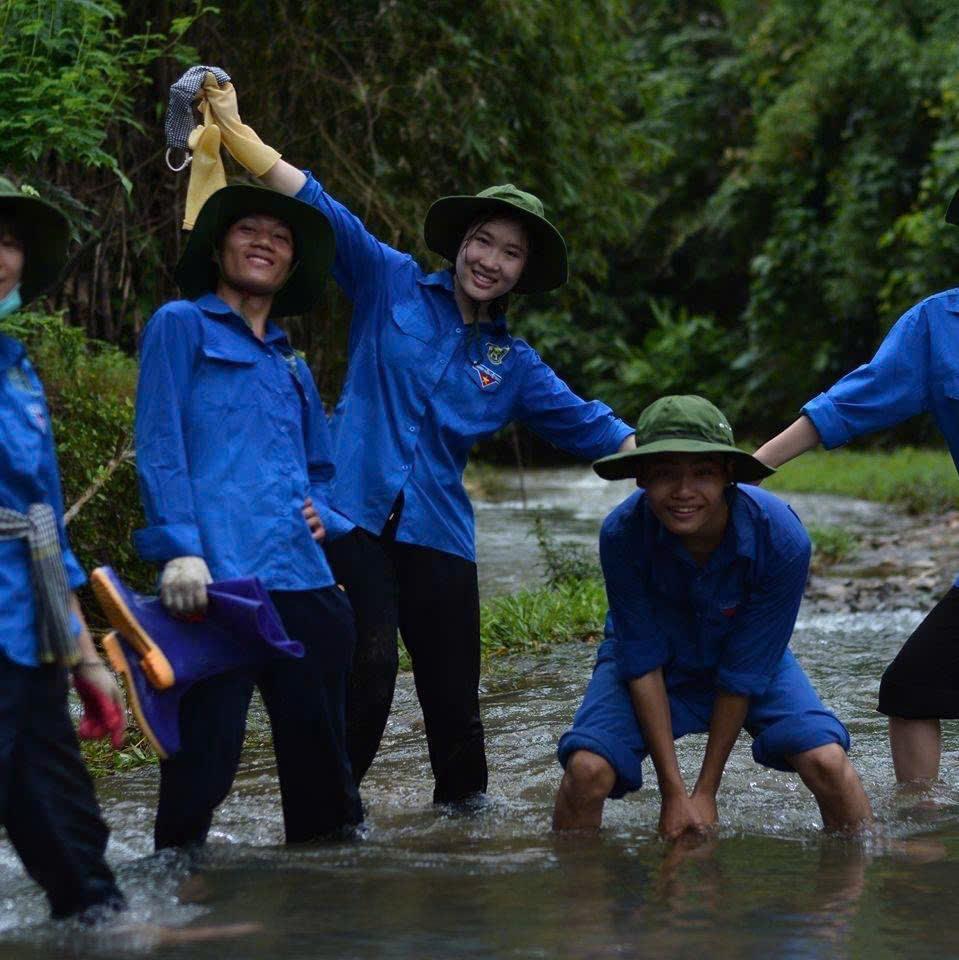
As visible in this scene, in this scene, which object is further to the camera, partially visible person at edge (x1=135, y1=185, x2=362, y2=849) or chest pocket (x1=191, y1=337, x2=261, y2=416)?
chest pocket (x1=191, y1=337, x2=261, y2=416)

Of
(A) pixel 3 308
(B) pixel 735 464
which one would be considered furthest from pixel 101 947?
(B) pixel 735 464

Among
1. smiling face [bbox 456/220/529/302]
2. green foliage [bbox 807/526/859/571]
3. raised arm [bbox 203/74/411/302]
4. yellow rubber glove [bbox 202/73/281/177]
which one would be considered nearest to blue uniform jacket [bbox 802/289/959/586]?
smiling face [bbox 456/220/529/302]

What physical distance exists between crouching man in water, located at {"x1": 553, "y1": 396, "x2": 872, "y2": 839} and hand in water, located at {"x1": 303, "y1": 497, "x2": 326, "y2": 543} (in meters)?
0.75

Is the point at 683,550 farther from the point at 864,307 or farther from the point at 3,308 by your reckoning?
the point at 864,307

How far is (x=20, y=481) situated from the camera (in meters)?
3.38

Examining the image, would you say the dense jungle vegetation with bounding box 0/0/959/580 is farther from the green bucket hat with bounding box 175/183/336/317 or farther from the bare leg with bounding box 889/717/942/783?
the bare leg with bounding box 889/717/942/783

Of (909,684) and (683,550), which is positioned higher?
(683,550)

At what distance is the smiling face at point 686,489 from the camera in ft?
13.9

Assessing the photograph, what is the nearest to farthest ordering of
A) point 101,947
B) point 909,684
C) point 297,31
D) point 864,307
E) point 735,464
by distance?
1. point 101,947
2. point 735,464
3. point 909,684
4. point 297,31
5. point 864,307

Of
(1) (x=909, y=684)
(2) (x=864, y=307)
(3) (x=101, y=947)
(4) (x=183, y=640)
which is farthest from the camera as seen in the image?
(2) (x=864, y=307)

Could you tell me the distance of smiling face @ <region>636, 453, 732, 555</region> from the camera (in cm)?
423

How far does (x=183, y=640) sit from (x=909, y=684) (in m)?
2.18

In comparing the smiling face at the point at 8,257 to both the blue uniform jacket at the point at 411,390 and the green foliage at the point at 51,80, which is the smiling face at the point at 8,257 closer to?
the blue uniform jacket at the point at 411,390

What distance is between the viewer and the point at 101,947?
3414 millimetres
